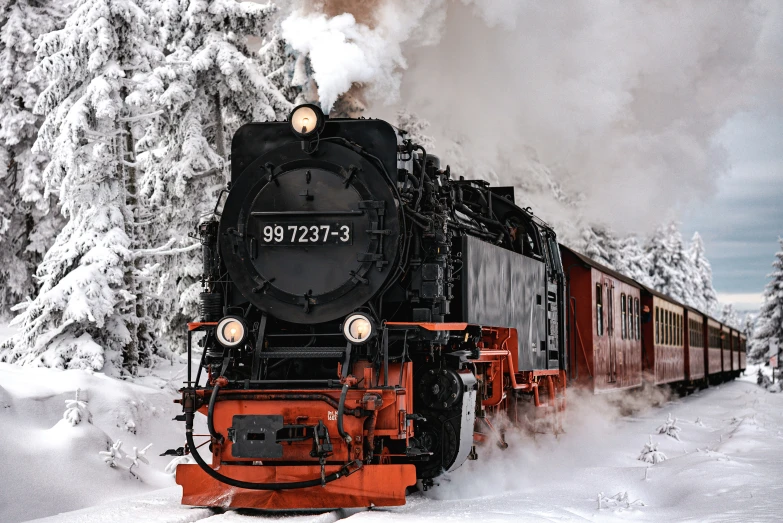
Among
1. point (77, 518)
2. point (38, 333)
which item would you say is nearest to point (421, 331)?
point (77, 518)

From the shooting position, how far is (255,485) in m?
6.86

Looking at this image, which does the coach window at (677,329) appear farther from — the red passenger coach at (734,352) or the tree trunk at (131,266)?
the red passenger coach at (734,352)

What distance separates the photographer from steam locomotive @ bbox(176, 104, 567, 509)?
7.04m

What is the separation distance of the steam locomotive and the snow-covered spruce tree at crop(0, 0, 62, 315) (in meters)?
12.2

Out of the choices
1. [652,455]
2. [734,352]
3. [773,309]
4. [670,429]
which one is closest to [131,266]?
[652,455]

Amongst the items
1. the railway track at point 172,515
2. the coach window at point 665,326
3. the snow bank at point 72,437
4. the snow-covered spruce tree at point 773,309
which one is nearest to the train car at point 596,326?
the coach window at point 665,326

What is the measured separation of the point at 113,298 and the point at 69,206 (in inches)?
76.8

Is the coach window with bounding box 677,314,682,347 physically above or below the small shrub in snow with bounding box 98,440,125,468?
above

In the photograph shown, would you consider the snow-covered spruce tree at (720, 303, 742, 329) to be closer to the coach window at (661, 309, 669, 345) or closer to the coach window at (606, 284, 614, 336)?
the coach window at (661, 309, 669, 345)

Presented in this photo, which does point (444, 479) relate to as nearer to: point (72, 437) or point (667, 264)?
point (72, 437)

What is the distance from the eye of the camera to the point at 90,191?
13609 millimetres

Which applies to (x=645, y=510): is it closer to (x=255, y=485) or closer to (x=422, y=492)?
(x=422, y=492)

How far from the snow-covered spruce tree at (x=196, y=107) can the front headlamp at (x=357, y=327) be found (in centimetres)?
911

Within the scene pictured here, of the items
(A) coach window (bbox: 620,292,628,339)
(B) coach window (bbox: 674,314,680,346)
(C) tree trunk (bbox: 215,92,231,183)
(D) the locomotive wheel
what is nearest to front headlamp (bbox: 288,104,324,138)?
(D) the locomotive wheel
